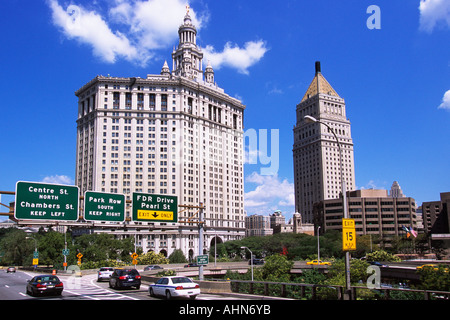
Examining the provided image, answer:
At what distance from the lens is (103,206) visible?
1391 inches

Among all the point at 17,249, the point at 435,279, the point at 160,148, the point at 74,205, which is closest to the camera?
the point at 74,205

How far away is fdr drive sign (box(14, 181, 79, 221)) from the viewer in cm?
2966

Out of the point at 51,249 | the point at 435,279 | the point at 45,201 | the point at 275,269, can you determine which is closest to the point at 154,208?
the point at 45,201

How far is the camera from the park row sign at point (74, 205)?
98.1 feet

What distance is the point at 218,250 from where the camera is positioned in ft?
445

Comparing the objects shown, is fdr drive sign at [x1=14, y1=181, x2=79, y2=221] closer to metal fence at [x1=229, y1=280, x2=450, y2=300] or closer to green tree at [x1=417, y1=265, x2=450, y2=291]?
metal fence at [x1=229, y1=280, x2=450, y2=300]

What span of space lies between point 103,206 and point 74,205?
126 inches

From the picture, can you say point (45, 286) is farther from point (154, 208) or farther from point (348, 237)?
point (348, 237)

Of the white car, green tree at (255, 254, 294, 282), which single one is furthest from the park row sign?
green tree at (255, 254, 294, 282)

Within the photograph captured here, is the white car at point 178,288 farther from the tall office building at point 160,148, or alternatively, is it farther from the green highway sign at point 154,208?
the tall office building at point 160,148

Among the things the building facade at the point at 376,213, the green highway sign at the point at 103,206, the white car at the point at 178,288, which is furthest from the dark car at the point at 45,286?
the building facade at the point at 376,213

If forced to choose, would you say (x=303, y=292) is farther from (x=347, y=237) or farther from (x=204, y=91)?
(x=204, y=91)

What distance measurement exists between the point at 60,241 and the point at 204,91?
8245 centimetres
